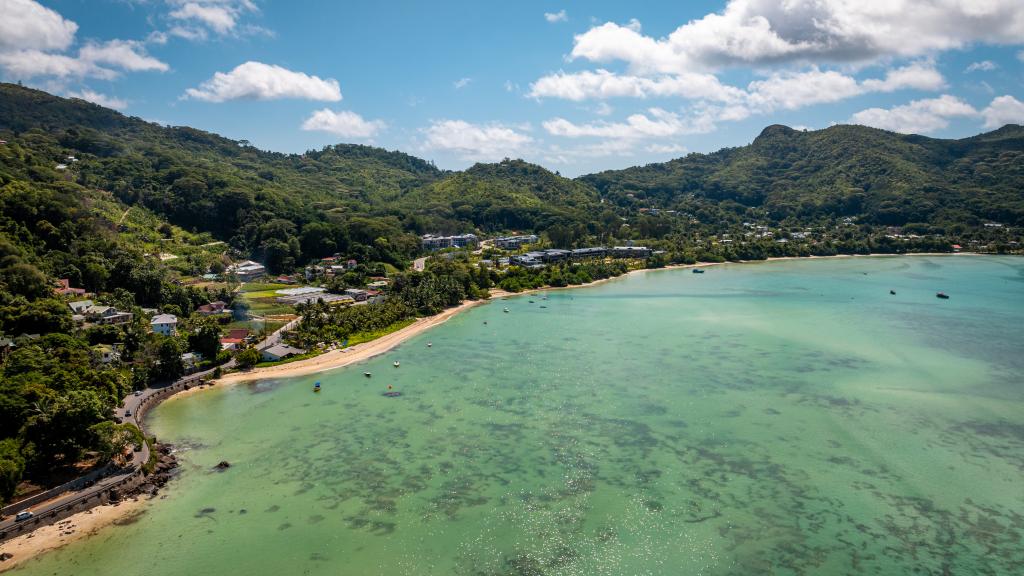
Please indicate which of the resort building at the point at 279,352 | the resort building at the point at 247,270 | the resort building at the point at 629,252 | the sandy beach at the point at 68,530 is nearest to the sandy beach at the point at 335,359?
A: the resort building at the point at 279,352

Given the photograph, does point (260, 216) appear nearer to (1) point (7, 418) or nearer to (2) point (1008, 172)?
(1) point (7, 418)

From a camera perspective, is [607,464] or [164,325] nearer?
[607,464]

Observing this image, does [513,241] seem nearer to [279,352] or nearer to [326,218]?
[326,218]

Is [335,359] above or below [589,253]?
below

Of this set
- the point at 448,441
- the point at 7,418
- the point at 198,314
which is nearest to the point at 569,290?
the point at 198,314

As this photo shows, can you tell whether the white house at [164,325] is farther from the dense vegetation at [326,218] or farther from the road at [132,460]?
the road at [132,460]

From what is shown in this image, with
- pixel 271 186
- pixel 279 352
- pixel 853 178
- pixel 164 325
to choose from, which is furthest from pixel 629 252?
pixel 853 178
